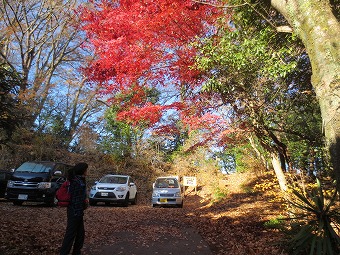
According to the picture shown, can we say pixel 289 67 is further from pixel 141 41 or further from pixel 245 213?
pixel 245 213

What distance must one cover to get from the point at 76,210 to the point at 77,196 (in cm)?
24

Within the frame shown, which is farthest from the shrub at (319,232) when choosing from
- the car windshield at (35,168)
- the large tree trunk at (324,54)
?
the car windshield at (35,168)

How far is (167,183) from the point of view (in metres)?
16.7

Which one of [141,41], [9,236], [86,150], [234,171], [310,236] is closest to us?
[310,236]

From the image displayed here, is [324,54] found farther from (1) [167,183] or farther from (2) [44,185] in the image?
(1) [167,183]

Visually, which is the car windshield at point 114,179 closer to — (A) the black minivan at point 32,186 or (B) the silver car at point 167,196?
(B) the silver car at point 167,196

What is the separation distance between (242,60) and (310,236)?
3.96 meters

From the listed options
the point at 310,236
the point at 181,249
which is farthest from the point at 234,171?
the point at 310,236

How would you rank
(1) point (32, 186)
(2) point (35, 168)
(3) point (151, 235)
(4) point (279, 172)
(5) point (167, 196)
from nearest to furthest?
(3) point (151, 235), (4) point (279, 172), (1) point (32, 186), (2) point (35, 168), (5) point (167, 196)

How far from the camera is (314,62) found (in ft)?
10.9

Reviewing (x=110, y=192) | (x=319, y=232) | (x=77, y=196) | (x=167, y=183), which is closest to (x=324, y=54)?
(x=319, y=232)

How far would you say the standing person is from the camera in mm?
5016

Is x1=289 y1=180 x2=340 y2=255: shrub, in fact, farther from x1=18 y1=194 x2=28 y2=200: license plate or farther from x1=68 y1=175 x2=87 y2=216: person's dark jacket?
x1=18 y1=194 x2=28 y2=200: license plate

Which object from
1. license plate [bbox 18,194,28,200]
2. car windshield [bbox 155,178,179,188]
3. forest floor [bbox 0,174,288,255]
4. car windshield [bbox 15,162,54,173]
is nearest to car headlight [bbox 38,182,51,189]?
license plate [bbox 18,194,28,200]
